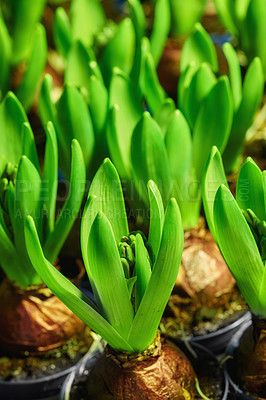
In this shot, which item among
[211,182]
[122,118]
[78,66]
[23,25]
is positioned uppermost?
[23,25]

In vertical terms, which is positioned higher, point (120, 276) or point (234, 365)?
point (120, 276)

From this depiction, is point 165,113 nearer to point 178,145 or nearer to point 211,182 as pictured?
point 178,145

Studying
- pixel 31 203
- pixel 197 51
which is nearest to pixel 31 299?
pixel 31 203

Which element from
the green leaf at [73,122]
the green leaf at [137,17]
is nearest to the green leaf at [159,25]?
the green leaf at [137,17]

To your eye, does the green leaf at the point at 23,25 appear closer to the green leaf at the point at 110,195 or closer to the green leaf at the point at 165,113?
the green leaf at the point at 165,113

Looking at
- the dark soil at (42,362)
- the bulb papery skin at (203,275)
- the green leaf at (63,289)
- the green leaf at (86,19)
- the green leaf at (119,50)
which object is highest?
the green leaf at (86,19)

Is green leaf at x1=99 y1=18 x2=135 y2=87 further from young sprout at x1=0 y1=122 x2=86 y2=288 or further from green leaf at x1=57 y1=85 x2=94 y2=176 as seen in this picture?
young sprout at x1=0 y1=122 x2=86 y2=288

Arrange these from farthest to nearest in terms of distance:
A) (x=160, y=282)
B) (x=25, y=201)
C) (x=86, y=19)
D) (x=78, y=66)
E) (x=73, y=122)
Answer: (x=86, y=19) < (x=78, y=66) < (x=73, y=122) < (x=25, y=201) < (x=160, y=282)

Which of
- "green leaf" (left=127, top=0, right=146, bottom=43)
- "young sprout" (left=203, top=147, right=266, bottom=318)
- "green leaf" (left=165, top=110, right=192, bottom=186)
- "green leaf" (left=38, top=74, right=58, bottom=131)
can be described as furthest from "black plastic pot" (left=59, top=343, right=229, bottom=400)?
"green leaf" (left=127, top=0, right=146, bottom=43)
